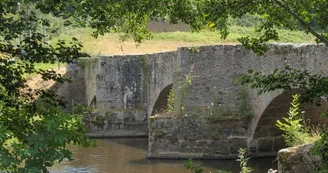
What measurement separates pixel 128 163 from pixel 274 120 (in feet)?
11.6

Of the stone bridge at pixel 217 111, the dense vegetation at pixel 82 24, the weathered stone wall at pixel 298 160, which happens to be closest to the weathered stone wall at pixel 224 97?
the stone bridge at pixel 217 111

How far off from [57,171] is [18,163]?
10975 mm

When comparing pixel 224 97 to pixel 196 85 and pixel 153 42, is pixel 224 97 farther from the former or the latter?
pixel 153 42

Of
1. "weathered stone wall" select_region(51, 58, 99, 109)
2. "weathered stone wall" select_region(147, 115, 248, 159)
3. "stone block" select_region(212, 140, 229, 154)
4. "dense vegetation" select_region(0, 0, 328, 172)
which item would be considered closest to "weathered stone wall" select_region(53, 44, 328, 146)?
"weathered stone wall" select_region(147, 115, 248, 159)

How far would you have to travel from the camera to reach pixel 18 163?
173 inches

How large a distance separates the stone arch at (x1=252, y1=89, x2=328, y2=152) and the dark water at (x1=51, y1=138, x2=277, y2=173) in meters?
0.42

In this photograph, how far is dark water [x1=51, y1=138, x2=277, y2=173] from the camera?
48.6 feet

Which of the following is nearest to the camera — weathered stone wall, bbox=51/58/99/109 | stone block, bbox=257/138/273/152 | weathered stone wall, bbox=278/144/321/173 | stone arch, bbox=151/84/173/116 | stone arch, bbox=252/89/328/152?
weathered stone wall, bbox=278/144/321/173

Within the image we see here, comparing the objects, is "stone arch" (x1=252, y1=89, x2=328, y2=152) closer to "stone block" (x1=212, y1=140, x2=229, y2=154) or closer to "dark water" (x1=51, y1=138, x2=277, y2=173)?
"dark water" (x1=51, y1=138, x2=277, y2=173)

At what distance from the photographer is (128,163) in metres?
16.8

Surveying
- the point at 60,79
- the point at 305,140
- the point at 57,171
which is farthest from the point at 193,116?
the point at 60,79

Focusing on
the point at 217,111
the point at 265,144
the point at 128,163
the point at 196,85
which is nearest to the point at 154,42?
the point at 128,163

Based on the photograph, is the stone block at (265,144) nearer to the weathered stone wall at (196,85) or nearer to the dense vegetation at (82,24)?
the weathered stone wall at (196,85)

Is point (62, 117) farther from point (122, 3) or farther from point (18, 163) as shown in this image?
point (122, 3)
